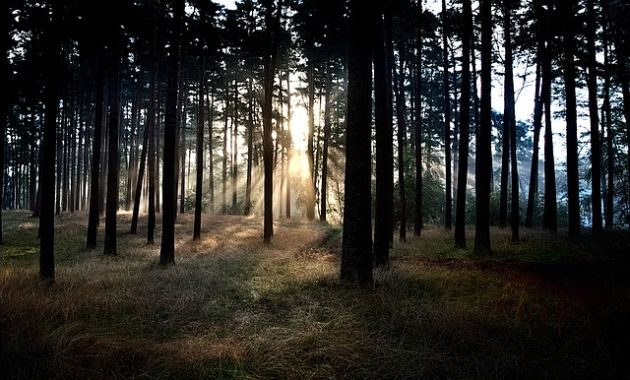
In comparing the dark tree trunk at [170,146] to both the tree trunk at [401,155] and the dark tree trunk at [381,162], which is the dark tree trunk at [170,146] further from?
the tree trunk at [401,155]

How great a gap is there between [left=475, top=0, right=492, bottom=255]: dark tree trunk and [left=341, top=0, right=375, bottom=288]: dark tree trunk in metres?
6.12

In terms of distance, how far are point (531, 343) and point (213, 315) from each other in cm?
457

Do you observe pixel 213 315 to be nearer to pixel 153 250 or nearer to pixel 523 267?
pixel 523 267

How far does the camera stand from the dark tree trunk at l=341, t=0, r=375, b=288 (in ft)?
23.0

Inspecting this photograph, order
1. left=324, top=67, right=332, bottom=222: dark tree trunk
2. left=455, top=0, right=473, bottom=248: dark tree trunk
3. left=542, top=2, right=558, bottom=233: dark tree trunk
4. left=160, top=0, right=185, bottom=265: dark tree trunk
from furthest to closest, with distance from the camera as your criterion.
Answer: left=324, top=67, right=332, bottom=222: dark tree trunk → left=542, top=2, right=558, bottom=233: dark tree trunk → left=455, top=0, right=473, bottom=248: dark tree trunk → left=160, top=0, right=185, bottom=265: dark tree trunk

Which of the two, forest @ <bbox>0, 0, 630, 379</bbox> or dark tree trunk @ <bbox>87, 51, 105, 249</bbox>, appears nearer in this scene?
forest @ <bbox>0, 0, 630, 379</bbox>

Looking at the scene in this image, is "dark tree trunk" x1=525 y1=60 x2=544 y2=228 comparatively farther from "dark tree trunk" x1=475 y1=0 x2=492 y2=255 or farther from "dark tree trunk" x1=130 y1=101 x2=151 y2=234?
"dark tree trunk" x1=130 y1=101 x2=151 y2=234

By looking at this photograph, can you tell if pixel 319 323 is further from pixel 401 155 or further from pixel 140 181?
pixel 140 181

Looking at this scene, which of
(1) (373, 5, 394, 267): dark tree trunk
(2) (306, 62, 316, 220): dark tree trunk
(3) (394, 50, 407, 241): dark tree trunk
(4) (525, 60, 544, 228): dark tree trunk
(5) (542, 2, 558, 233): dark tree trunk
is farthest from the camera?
(2) (306, 62, 316, 220): dark tree trunk

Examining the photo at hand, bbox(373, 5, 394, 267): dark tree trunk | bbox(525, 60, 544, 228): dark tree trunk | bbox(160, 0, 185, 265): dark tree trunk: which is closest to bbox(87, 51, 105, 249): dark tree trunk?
bbox(160, 0, 185, 265): dark tree trunk

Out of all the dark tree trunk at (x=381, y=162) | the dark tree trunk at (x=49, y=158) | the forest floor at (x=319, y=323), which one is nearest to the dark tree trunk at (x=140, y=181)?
the forest floor at (x=319, y=323)

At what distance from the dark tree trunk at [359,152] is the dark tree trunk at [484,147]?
6.12 m

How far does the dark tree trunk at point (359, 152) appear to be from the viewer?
7.02 meters

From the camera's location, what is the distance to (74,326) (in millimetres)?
4523
